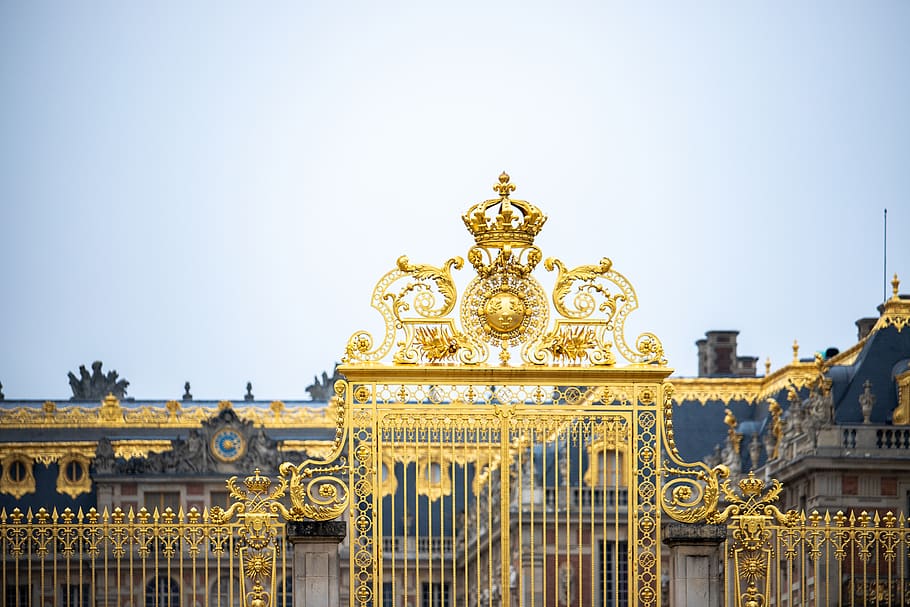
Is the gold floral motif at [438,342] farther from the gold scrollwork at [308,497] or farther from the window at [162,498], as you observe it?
the window at [162,498]

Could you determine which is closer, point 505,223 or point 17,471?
point 505,223

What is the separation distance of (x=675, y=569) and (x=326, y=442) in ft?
108

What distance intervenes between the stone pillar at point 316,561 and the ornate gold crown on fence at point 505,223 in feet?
9.30

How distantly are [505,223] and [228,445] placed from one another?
33439 mm

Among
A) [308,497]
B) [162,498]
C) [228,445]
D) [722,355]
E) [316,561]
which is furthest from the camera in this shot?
[162,498]

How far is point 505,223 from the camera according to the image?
68.3ft

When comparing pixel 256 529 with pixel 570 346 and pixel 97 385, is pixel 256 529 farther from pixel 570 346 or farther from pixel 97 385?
pixel 97 385

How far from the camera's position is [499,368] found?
68.0 ft

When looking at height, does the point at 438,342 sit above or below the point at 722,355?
below

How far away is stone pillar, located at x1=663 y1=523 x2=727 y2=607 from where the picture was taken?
2059 cm

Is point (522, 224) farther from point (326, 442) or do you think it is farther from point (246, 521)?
point (326, 442)

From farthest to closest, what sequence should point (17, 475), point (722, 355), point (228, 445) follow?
1. point (17, 475)
2. point (228, 445)
3. point (722, 355)

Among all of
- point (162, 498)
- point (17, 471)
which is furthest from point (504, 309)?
point (17, 471)

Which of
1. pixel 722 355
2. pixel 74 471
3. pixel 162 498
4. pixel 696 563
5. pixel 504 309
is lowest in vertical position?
pixel 162 498
